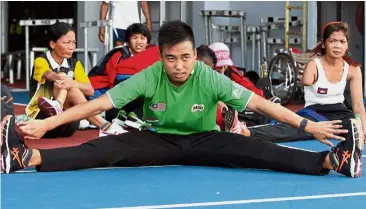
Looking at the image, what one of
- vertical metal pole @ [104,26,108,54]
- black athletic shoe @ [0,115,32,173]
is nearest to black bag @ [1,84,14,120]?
black athletic shoe @ [0,115,32,173]

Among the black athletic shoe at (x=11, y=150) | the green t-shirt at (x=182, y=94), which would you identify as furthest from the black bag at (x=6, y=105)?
the green t-shirt at (x=182, y=94)

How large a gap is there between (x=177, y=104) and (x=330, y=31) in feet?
6.82

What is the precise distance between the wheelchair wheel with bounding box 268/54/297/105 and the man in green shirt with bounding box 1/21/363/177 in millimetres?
5598

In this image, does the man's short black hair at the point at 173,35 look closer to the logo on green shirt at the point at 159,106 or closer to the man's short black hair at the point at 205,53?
the logo on green shirt at the point at 159,106

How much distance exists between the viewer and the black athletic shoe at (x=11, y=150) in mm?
5387

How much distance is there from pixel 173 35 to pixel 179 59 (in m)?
0.16

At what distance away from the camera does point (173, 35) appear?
5.49m

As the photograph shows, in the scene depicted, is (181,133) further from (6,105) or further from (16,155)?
(6,105)

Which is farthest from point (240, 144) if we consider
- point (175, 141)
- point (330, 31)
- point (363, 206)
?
point (330, 31)

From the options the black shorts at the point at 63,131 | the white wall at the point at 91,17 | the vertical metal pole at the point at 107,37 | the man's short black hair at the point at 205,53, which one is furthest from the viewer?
the white wall at the point at 91,17

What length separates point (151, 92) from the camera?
5695mm

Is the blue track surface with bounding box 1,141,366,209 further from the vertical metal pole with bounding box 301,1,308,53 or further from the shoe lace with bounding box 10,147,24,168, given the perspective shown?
the vertical metal pole with bounding box 301,1,308,53

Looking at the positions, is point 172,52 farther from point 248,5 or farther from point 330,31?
point 248,5

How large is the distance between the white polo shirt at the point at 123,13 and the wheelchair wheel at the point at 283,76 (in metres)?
1.95
